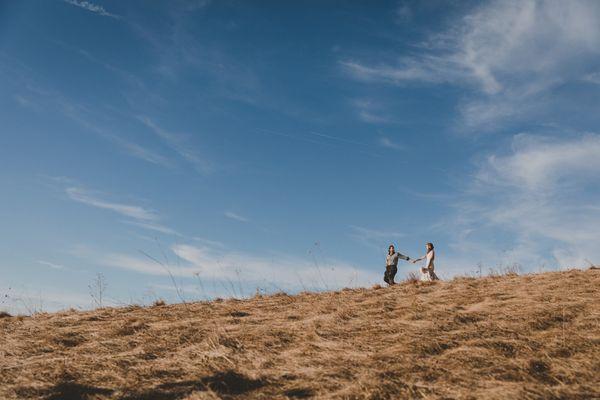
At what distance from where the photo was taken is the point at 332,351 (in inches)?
226

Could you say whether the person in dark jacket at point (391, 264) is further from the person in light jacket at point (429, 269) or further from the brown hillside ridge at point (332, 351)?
the brown hillside ridge at point (332, 351)

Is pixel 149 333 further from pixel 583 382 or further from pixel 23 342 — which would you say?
pixel 583 382

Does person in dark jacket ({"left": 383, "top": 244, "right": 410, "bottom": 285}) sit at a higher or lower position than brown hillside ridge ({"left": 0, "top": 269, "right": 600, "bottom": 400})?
higher

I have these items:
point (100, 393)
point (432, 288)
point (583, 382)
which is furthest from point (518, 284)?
point (100, 393)

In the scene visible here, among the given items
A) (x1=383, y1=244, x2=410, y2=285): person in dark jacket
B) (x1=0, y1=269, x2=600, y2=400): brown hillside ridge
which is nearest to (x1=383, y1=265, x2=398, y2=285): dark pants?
(x1=383, y1=244, x2=410, y2=285): person in dark jacket

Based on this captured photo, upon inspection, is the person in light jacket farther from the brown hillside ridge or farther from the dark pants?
the brown hillside ridge

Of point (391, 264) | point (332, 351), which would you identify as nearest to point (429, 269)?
point (391, 264)

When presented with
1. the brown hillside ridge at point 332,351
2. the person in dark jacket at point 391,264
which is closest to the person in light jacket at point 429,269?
the person in dark jacket at point 391,264

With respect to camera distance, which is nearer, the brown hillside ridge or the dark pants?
the brown hillside ridge

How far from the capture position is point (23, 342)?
7.32 meters

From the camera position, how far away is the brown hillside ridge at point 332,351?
4590mm

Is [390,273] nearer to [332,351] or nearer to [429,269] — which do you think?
[429,269]

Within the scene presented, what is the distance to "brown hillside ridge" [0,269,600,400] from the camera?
181 inches

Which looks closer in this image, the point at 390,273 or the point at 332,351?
the point at 332,351
